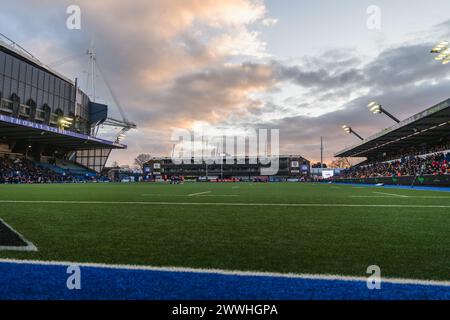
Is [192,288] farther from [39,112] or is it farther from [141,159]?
[141,159]

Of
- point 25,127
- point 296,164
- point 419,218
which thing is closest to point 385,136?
point 419,218

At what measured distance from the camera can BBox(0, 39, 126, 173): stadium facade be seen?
5466 cm

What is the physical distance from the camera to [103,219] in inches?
267

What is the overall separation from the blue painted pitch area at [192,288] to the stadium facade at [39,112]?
4860cm

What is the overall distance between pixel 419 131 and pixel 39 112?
67765mm

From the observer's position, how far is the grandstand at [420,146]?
28000 mm

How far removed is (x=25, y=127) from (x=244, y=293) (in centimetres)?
5447

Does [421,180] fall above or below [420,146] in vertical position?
below

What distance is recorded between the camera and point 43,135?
184 feet

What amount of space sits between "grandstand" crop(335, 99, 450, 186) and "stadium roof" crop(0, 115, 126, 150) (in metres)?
50.3

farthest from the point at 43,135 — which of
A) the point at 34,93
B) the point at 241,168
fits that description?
the point at 241,168

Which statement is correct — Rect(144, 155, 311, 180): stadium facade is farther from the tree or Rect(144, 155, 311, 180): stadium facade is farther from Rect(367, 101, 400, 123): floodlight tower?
Rect(367, 101, 400, 123): floodlight tower

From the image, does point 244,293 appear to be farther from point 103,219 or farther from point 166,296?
point 103,219

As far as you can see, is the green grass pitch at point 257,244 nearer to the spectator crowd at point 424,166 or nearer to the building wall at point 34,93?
the spectator crowd at point 424,166
